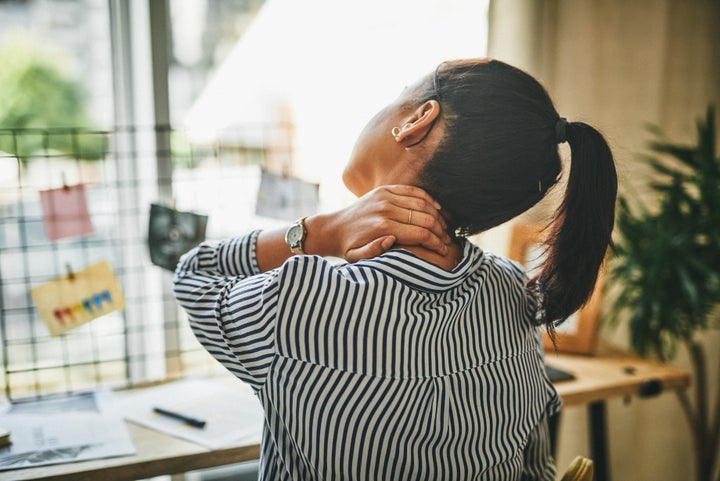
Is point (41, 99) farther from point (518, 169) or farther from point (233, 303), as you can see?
point (518, 169)

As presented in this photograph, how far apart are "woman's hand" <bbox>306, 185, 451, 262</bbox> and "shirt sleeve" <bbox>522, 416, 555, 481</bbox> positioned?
39 centimetres

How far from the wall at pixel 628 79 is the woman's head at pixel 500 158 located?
83cm

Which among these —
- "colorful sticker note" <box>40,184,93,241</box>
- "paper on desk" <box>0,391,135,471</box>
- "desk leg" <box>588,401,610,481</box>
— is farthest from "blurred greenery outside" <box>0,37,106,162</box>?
"desk leg" <box>588,401,610,481</box>

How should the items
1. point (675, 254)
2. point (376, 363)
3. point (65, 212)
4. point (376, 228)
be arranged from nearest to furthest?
point (376, 363), point (376, 228), point (65, 212), point (675, 254)

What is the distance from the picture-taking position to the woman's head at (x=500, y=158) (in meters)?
0.89

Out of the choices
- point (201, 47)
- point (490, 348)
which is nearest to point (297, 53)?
point (201, 47)

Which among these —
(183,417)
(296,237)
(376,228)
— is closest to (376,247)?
(376,228)

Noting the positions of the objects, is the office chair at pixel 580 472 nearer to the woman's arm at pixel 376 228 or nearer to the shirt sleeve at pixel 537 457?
the shirt sleeve at pixel 537 457

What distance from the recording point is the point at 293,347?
2.71ft

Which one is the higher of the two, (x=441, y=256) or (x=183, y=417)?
(x=441, y=256)

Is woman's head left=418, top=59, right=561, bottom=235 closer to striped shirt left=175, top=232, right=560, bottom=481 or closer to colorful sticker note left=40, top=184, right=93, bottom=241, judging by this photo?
striped shirt left=175, top=232, right=560, bottom=481

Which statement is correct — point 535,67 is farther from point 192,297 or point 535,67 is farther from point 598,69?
point 192,297

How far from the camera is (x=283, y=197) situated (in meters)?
1.48

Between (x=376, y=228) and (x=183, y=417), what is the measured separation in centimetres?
59
